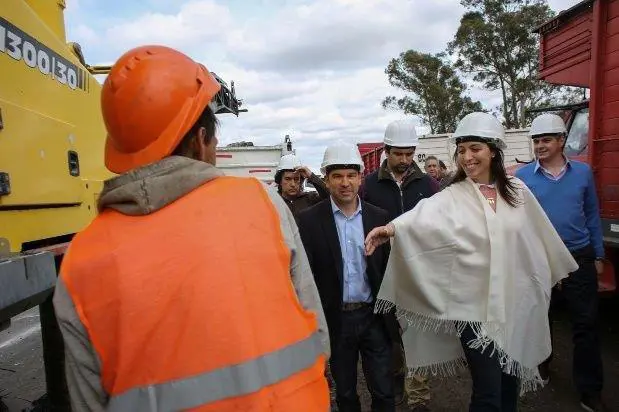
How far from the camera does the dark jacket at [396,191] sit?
3740mm

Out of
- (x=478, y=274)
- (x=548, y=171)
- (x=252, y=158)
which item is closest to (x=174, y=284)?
(x=478, y=274)

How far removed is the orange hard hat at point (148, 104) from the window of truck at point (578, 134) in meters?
5.44

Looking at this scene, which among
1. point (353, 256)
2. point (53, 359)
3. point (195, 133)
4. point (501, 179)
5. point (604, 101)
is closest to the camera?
point (195, 133)

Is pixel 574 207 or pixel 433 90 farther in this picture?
pixel 433 90

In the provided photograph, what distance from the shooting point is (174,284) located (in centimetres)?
102

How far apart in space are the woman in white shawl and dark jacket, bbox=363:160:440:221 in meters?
0.76

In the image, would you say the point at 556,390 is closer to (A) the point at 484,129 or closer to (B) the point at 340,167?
(A) the point at 484,129

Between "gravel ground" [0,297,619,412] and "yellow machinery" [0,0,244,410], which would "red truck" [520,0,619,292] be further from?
"yellow machinery" [0,0,244,410]

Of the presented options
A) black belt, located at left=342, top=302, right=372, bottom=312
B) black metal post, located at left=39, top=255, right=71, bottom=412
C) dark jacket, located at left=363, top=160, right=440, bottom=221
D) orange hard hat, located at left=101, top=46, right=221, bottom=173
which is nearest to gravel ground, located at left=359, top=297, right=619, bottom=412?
black belt, located at left=342, top=302, right=372, bottom=312

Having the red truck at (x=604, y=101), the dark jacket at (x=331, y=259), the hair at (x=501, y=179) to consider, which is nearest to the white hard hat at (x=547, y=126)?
the red truck at (x=604, y=101)

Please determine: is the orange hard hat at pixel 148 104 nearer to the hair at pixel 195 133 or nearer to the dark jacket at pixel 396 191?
the hair at pixel 195 133

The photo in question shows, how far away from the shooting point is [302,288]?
1.30m

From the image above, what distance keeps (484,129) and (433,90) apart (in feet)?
79.5

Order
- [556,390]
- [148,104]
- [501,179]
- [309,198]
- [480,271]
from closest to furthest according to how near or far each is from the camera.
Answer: [148,104]
[480,271]
[501,179]
[556,390]
[309,198]
